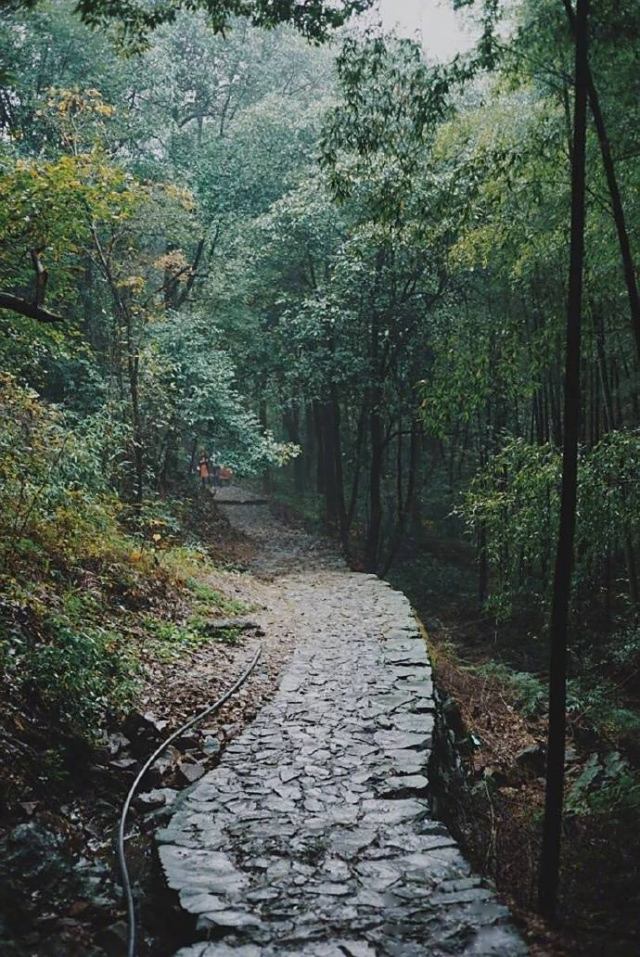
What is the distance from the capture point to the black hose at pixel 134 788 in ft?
10.5

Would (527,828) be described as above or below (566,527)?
below

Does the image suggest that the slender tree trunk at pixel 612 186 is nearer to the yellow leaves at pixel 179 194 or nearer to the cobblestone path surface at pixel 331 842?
the cobblestone path surface at pixel 331 842

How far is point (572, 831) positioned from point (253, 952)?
329 cm

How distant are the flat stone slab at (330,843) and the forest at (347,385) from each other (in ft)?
1.09

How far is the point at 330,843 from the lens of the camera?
142 inches

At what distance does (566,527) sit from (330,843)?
6.75ft

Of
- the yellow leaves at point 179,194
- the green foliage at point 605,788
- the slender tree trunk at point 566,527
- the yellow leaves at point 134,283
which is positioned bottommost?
the green foliage at point 605,788

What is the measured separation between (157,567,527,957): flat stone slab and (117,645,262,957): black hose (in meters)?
0.23

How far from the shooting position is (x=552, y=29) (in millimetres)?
4672

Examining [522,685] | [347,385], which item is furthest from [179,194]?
[522,685]

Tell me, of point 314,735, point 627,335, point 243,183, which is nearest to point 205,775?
point 314,735

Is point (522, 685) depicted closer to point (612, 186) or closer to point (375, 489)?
point (375, 489)

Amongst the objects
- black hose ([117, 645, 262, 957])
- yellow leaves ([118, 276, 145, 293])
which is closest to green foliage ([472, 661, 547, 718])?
black hose ([117, 645, 262, 957])

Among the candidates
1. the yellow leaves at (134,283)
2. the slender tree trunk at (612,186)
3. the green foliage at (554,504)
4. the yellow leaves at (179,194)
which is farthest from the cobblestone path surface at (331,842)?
the yellow leaves at (179,194)
